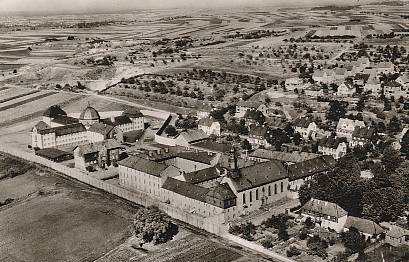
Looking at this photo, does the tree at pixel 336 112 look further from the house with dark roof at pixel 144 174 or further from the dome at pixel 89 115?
the dome at pixel 89 115

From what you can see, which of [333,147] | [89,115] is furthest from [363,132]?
[89,115]

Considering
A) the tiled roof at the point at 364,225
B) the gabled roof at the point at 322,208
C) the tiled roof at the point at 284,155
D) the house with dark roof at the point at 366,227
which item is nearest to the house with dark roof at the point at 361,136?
the tiled roof at the point at 284,155

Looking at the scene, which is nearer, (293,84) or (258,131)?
(258,131)

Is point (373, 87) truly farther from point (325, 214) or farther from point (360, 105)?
point (325, 214)

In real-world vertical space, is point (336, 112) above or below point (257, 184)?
above

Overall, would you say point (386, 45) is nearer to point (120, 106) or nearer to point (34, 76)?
point (120, 106)

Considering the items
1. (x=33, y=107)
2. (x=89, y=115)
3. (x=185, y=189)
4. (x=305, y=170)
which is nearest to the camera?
(x=185, y=189)

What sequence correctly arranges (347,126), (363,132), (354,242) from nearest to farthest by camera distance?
(354,242) < (363,132) < (347,126)
